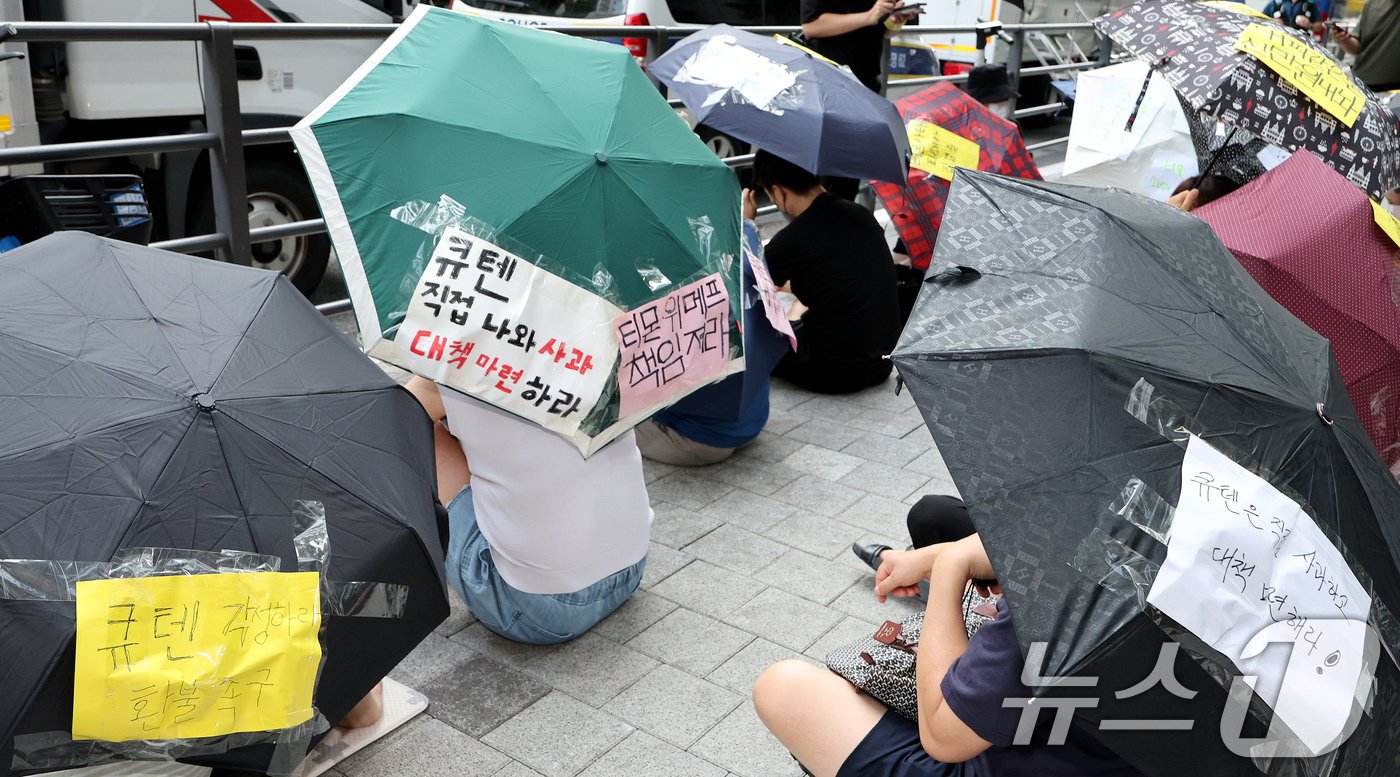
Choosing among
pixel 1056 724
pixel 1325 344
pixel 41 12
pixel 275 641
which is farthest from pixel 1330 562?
pixel 41 12

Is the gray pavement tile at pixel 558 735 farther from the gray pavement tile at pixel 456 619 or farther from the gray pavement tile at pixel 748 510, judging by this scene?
the gray pavement tile at pixel 748 510

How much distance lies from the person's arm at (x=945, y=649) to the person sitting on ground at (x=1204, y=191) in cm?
270

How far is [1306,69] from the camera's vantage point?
3910mm

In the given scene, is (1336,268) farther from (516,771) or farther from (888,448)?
(516,771)

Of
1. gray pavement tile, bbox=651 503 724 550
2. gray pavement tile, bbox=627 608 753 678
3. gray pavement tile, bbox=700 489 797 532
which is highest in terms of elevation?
gray pavement tile, bbox=627 608 753 678

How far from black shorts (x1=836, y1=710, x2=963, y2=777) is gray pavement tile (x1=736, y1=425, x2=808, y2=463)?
7.18 ft

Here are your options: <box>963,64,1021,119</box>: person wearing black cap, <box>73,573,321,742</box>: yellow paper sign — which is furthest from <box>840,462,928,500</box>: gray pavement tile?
<box>963,64,1021,119</box>: person wearing black cap

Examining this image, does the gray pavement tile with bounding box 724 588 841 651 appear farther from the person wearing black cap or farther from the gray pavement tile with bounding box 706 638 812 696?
the person wearing black cap

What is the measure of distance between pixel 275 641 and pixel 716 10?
694cm

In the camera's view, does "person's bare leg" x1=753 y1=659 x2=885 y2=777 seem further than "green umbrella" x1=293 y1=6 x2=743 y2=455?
No

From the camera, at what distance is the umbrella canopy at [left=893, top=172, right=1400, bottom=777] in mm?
1662

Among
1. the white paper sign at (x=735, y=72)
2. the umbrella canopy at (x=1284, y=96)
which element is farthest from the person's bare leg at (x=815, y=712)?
the white paper sign at (x=735, y=72)

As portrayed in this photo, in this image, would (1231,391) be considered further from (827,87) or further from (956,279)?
(827,87)

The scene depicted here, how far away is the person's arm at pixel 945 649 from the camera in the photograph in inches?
76.0
